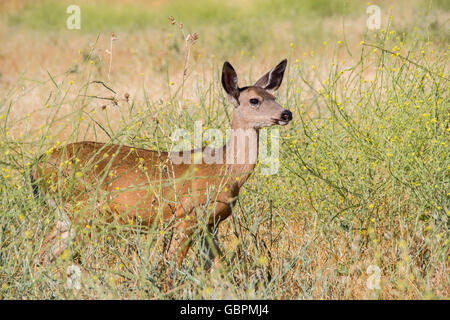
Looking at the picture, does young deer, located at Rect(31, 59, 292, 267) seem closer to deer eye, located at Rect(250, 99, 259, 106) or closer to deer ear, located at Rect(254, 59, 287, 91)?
deer eye, located at Rect(250, 99, 259, 106)

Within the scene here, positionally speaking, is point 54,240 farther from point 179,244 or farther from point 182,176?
point 182,176

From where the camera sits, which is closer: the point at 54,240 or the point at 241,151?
the point at 54,240

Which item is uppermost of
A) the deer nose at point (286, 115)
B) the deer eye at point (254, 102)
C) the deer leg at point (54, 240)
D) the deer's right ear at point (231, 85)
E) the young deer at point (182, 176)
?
the deer's right ear at point (231, 85)

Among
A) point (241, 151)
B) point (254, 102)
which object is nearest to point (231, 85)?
point (254, 102)

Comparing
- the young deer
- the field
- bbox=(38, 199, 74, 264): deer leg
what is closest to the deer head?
the young deer

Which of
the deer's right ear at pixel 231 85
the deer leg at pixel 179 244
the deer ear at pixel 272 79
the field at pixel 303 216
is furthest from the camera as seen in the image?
the deer ear at pixel 272 79

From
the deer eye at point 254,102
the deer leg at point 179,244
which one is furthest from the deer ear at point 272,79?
the deer leg at point 179,244

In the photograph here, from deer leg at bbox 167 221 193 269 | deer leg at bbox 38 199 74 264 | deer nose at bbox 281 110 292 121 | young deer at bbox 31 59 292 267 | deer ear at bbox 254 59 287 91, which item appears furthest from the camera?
deer ear at bbox 254 59 287 91

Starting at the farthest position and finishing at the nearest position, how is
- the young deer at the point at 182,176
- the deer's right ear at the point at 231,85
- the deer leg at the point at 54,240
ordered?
A: the deer's right ear at the point at 231,85, the young deer at the point at 182,176, the deer leg at the point at 54,240

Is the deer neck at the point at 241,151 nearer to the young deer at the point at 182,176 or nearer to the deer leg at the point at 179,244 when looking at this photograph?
the young deer at the point at 182,176

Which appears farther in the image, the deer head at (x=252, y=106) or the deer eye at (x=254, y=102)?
the deer eye at (x=254, y=102)

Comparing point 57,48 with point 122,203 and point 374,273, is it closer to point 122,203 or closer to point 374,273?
point 122,203
